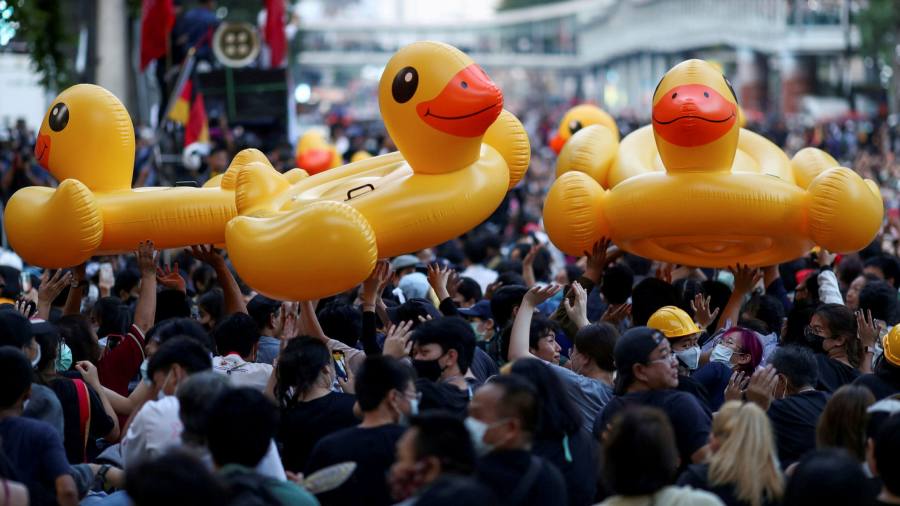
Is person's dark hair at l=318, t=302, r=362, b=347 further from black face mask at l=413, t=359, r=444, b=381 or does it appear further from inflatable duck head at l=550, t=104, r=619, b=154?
inflatable duck head at l=550, t=104, r=619, b=154

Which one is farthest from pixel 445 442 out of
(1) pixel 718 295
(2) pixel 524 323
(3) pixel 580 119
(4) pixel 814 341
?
(3) pixel 580 119

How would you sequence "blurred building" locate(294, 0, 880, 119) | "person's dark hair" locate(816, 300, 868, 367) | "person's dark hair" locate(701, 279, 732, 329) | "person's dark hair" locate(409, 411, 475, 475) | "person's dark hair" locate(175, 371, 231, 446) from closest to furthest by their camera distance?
"person's dark hair" locate(409, 411, 475, 475)
"person's dark hair" locate(175, 371, 231, 446)
"person's dark hair" locate(816, 300, 868, 367)
"person's dark hair" locate(701, 279, 732, 329)
"blurred building" locate(294, 0, 880, 119)

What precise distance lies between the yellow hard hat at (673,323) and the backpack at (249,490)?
296 cm

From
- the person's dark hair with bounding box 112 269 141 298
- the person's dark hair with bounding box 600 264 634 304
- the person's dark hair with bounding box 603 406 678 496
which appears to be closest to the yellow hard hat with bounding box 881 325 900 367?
the person's dark hair with bounding box 603 406 678 496

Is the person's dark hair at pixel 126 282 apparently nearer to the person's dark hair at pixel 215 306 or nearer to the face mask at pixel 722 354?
the person's dark hair at pixel 215 306

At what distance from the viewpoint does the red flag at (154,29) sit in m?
16.9

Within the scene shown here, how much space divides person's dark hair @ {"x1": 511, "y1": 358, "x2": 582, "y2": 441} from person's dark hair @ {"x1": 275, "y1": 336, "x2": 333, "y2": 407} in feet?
3.21

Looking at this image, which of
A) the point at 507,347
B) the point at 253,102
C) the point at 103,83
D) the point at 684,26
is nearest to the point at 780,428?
the point at 507,347

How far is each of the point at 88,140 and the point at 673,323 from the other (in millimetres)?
3645

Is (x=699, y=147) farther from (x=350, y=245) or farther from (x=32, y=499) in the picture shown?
(x=32, y=499)

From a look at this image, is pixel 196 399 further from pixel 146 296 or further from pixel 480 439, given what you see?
pixel 146 296

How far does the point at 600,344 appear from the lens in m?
6.65

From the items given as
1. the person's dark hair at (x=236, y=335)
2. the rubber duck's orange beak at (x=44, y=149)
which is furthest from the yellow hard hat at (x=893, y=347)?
the rubber duck's orange beak at (x=44, y=149)

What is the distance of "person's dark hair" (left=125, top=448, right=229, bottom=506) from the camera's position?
13.8 ft
